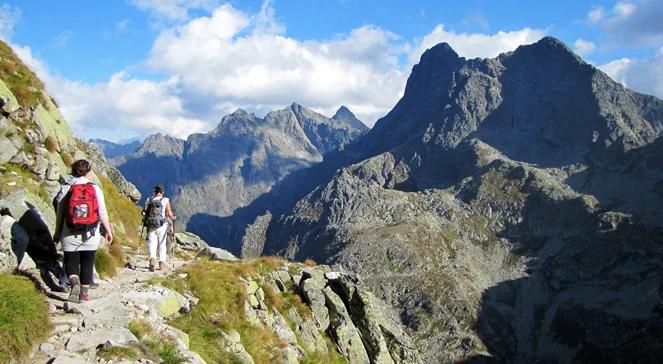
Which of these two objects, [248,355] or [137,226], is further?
[137,226]

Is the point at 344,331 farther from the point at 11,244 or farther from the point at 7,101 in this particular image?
the point at 7,101

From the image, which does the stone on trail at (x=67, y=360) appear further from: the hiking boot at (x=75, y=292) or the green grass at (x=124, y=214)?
the green grass at (x=124, y=214)

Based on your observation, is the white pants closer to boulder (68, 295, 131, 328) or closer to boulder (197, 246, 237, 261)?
boulder (197, 246, 237, 261)

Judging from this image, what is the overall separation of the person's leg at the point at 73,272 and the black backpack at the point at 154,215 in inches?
306

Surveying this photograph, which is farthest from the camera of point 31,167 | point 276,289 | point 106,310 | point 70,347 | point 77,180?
point 276,289

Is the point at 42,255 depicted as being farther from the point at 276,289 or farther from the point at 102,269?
the point at 276,289

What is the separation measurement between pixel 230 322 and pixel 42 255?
6200 millimetres

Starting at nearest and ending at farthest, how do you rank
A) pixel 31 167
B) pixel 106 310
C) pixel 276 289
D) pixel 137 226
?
pixel 106 310
pixel 31 167
pixel 276 289
pixel 137 226

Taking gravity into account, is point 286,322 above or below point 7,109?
below

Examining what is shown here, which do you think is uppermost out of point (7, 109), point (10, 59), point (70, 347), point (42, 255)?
point (10, 59)

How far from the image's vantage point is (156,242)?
21891mm

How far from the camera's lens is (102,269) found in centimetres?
1900

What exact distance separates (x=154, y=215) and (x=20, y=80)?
11.8 m

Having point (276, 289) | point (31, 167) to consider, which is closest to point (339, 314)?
point (276, 289)
